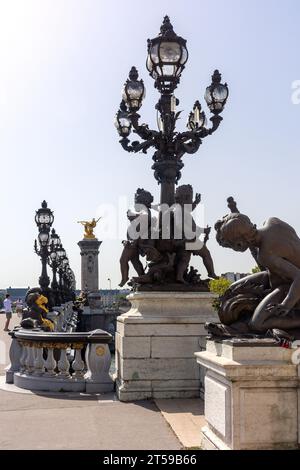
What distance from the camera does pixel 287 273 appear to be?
236 inches

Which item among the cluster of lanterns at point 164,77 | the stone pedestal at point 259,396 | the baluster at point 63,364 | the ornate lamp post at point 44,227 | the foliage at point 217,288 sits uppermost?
the cluster of lanterns at point 164,77

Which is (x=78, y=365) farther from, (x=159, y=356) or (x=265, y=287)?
(x=265, y=287)

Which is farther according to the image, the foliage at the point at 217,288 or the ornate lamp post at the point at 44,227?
the ornate lamp post at the point at 44,227

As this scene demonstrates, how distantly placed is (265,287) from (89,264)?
279 ft

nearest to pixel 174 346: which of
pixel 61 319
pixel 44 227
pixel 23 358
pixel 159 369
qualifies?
pixel 159 369

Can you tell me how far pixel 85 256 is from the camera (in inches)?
3607

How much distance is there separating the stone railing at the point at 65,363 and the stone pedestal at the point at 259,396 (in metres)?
5.27

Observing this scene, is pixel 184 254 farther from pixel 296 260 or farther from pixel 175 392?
pixel 296 260

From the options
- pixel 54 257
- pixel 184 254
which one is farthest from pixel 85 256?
pixel 184 254

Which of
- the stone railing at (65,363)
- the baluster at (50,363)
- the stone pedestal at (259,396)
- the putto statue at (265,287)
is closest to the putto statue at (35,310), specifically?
the stone railing at (65,363)

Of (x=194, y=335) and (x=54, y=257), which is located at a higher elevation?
(x=54, y=257)

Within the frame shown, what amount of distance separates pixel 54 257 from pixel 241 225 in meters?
21.5

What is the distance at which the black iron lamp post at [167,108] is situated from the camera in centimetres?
1122

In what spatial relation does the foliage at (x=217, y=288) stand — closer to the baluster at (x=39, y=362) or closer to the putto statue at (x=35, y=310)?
the baluster at (x=39, y=362)
